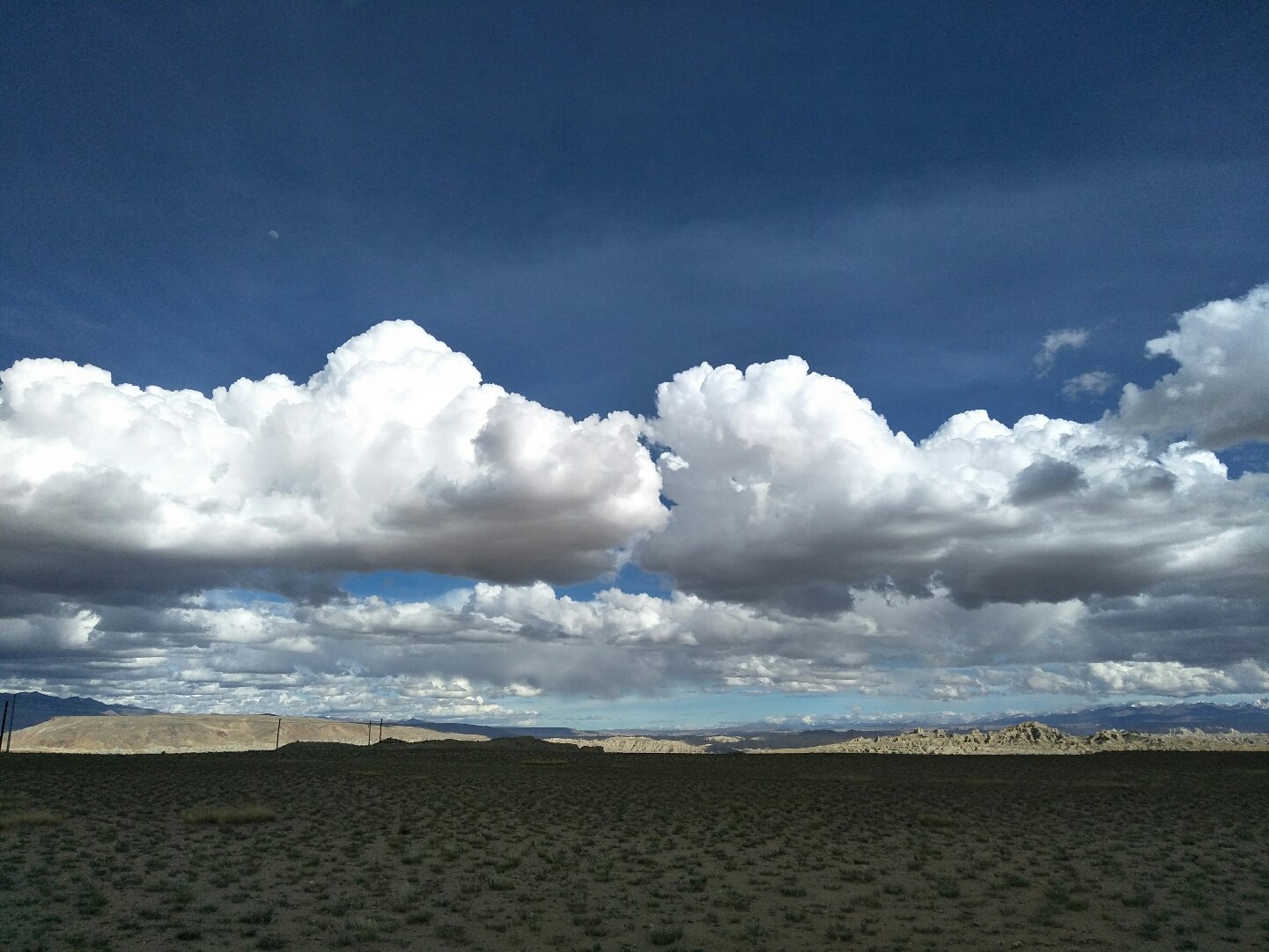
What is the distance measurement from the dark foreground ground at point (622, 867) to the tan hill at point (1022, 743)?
84184mm

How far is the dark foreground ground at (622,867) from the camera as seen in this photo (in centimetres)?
1661

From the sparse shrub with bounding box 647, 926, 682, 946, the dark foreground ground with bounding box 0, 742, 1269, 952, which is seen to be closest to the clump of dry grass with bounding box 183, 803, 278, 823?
the dark foreground ground with bounding box 0, 742, 1269, 952

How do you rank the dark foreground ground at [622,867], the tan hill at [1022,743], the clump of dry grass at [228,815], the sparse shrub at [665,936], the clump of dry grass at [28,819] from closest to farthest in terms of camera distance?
the sparse shrub at [665,936]
the dark foreground ground at [622,867]
the clump of dry grass at [28,819]
the clump of dry grass at [228,815]
the tan hill at [1022,743]

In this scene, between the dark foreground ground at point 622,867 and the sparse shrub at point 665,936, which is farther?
the dark foreground ground at point 622,867

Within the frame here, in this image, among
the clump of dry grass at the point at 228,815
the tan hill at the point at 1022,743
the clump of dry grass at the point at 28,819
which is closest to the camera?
the clump of dry grass at the point at 28,819

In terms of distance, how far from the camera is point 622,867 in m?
23.6

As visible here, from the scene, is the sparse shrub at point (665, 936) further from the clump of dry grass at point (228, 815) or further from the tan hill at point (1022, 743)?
the tan hill at point (1022, 743)

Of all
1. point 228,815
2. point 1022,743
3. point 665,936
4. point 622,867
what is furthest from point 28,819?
point 1022,743

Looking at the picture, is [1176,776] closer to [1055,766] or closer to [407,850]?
[1055,766]

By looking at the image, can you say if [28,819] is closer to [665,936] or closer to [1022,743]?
[665,936]

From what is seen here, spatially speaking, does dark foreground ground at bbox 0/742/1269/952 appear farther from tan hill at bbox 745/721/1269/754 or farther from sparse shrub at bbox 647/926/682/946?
tan hill at bbox 745/721/1269/754

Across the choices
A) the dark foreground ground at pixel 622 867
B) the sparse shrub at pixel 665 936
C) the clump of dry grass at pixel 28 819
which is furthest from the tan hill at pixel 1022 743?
the sparse shrub at pixel 665 936

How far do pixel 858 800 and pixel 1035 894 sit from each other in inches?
895

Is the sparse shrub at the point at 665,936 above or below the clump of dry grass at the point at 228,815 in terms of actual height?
above
